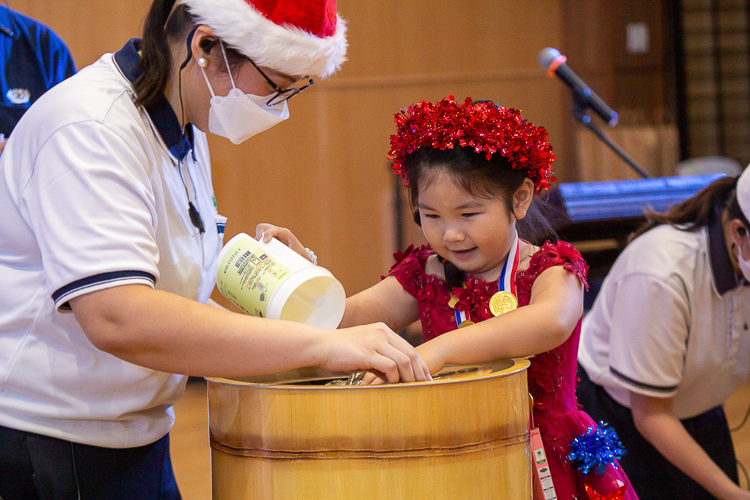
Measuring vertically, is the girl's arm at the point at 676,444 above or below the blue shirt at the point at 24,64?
below

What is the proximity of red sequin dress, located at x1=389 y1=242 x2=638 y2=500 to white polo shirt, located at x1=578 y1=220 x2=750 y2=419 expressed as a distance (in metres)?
0.54

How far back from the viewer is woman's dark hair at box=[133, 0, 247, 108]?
3.67 feet

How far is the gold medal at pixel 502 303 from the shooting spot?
49.0 inches

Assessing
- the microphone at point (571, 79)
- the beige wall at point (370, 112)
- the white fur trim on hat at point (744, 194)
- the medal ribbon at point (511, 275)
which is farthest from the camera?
the beige wall at point (370, 112)

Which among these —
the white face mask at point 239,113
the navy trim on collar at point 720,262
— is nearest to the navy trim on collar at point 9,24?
the white face mask at point 239,113

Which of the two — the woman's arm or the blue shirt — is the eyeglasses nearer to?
the woman's arm

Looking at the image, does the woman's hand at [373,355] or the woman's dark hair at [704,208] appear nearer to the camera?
the woman's hand at [373,355]

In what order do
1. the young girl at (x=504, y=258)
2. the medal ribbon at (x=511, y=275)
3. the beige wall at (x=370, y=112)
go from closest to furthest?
the young girl at (x=504, y=258)
the medal ribbon at (x=511, y=275)
the beige wall at (x=370, y=112)

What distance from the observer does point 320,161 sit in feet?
15.6

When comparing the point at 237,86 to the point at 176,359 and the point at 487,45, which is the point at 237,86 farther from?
the point at 487,45

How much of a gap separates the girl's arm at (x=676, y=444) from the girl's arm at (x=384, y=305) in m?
0.72

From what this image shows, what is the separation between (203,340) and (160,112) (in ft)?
1.40

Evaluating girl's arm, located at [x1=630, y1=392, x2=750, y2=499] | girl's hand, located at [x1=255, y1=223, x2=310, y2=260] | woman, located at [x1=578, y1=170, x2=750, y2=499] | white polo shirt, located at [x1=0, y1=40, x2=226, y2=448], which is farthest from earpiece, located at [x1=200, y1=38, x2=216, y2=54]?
girl's arm, located at [x1=630, y1=392, x2=750, y2=499]

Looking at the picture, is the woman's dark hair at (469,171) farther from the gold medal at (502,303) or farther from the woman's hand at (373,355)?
the woman's hand at (373,355)
